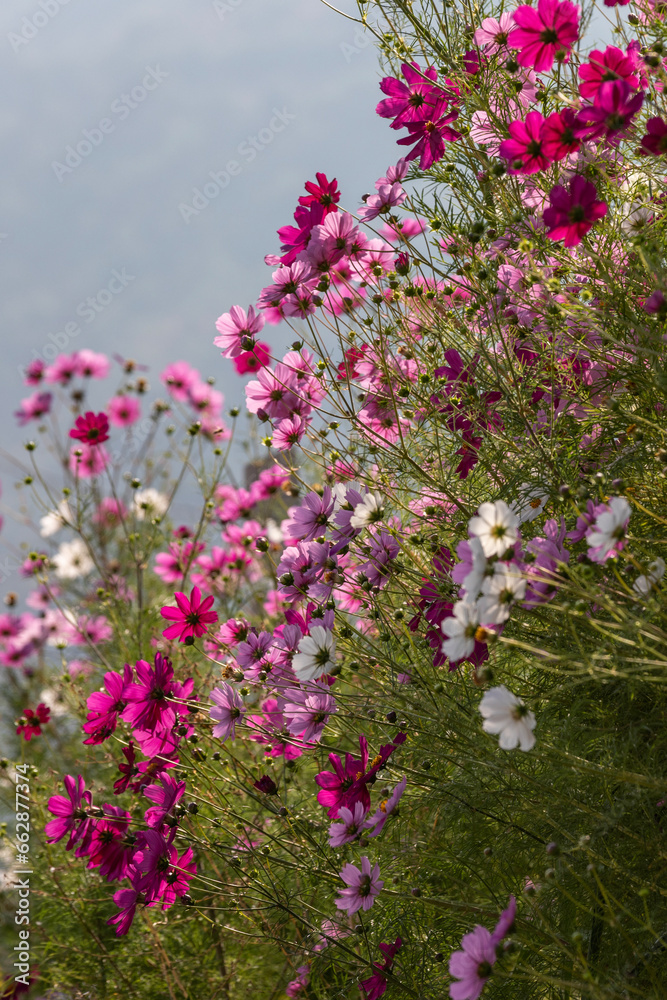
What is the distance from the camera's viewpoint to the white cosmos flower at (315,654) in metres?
0.92

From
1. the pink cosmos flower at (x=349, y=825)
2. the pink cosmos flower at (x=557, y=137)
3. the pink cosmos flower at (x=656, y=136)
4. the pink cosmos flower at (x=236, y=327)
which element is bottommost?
the pink cosmos flower at (x=349, y=825)

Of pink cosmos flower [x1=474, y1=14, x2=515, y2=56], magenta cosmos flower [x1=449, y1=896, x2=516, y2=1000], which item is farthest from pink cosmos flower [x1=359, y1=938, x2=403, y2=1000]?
pink cosmos flower [x1=474, y1=14, x2=515, y2=56]

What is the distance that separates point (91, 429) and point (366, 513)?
1200 millimetres

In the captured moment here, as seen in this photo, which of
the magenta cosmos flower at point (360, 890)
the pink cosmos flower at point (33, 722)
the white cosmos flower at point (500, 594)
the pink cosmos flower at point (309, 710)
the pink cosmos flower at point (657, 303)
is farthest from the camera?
the pink cosmos flower at point (33, 722)

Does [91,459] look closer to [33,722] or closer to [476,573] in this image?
[33,722]

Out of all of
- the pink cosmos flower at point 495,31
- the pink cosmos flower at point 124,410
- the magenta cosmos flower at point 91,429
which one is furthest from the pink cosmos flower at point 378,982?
the pink cosmos flower at point 124,410

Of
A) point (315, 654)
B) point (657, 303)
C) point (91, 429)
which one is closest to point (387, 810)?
point (315, 654)

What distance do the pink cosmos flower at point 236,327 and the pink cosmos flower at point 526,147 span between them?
1.56 feet

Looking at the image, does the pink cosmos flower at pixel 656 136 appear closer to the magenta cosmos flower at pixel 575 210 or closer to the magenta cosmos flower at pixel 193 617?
the magenta cosmos flower at pixel 575 210

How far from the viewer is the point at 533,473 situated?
1.02 metres

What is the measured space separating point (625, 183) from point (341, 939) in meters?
1.25

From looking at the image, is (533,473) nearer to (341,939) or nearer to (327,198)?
(327,198)

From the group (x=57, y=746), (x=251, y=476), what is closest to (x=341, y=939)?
(x=57, y=746)

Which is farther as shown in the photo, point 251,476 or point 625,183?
point 251,476
